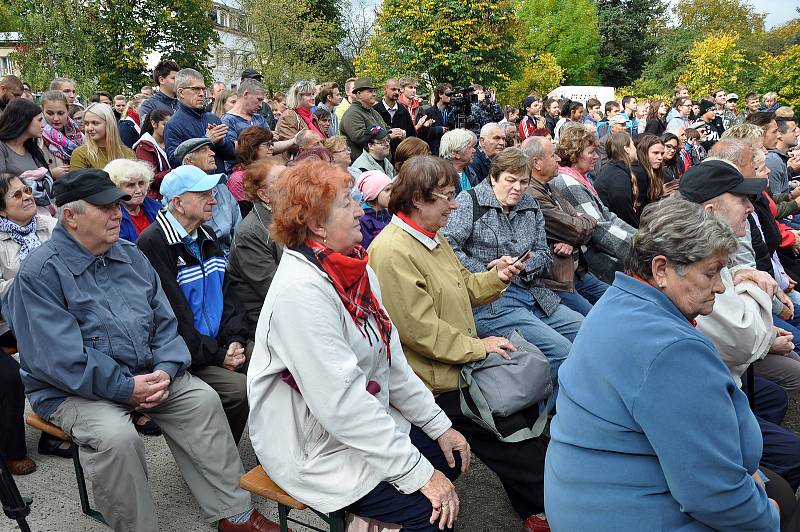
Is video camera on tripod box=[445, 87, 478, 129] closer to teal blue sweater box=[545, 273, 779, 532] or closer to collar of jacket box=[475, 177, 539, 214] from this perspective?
collar of jacket box=[475, 177, 539, 214]

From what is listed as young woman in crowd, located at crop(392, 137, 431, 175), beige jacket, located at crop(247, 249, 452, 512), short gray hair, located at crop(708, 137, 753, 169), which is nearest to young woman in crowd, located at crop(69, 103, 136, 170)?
young woman in crowd, located at crop(392, 137, 431, 175)

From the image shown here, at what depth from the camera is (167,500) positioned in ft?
11.8

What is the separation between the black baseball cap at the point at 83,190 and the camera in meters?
3.15

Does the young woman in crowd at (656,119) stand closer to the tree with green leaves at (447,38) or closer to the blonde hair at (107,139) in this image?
the blonde hair at (107,139)

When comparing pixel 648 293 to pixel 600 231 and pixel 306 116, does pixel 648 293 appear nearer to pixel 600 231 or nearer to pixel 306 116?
pixel 600 231

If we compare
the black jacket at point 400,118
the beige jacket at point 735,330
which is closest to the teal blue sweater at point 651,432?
the beige jacket at point 735,330

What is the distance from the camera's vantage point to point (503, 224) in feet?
14.3

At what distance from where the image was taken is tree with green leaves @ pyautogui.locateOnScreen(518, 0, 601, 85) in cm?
4538

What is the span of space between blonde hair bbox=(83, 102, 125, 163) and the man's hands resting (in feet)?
10.3

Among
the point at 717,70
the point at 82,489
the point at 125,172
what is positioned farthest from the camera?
the point at 717,70

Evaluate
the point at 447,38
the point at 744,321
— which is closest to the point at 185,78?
the point at 744,321

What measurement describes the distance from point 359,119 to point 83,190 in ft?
17.3

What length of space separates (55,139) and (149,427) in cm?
355

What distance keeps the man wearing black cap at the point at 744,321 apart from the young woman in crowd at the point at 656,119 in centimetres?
1000
